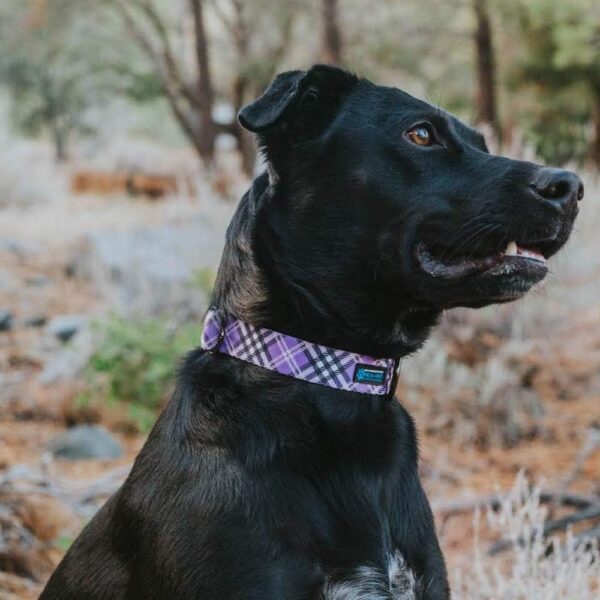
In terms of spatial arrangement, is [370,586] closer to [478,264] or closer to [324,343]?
[324,343]

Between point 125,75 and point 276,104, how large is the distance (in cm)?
1912

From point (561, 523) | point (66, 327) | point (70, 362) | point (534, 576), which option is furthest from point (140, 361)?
point (534, 576)

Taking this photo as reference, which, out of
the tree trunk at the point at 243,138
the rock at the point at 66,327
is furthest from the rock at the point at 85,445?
the tree trunk at the point at 243,138

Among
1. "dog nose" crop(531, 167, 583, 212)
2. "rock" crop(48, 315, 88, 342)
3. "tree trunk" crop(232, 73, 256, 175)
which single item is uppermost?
"tree trunk" crop(232, 73, 256, 175)

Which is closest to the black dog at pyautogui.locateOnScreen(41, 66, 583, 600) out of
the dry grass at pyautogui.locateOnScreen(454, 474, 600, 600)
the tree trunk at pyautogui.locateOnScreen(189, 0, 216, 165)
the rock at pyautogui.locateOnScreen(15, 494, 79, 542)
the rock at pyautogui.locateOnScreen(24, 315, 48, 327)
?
the dry grass at pyautogui.locateOnScreen(454, 474, 600, 600)

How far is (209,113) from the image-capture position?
52.3 ft

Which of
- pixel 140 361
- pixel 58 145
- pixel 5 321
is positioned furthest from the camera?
pixel 58 145

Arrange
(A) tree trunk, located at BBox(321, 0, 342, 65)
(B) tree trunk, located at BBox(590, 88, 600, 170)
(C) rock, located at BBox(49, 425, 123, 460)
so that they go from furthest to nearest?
(B) tree trunk, located at BBox(590, 88, 600, 170) → (A) tree trunk, located at BBox(321, 0, 342, 65) → (C) rock, located at BBox(49, 425, 123, 460)

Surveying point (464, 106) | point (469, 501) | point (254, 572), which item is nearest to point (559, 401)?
point (469, 501)

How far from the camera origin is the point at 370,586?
2078 millimetres

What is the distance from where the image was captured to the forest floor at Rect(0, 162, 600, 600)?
3912 millimetres

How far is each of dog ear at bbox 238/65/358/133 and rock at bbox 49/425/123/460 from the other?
10.5 feet

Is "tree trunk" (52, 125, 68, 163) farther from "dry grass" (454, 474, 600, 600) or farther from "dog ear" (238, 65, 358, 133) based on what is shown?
"dog ear" (238, 65, 358, 133)

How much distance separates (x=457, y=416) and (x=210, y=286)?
1676 mm
